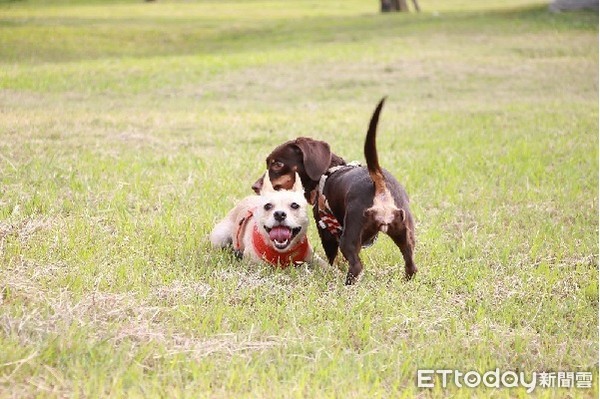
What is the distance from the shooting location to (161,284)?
18.8 feet

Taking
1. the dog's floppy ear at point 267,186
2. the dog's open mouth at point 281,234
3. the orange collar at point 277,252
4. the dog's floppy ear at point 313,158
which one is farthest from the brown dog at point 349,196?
the dog's open mouth at point 281,234

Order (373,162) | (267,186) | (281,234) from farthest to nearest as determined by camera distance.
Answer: (267,186) → (281,234) → (373,162)

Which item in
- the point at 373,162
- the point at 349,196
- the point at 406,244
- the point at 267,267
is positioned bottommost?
the point at 267,267

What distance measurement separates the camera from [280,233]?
19.9 ft

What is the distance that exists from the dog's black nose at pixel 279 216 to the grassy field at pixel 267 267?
1.21 ft

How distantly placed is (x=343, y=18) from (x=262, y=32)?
5889mm

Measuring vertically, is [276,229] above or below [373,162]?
below

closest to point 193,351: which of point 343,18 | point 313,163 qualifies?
point 313,163

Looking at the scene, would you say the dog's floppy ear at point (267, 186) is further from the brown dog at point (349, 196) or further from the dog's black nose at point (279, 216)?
the dog's black nose at point (279, 216)

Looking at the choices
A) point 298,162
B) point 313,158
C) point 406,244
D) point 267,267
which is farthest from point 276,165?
point 406,244

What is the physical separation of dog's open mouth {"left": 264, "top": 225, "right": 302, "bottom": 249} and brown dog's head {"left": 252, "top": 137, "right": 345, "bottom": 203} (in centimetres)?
54

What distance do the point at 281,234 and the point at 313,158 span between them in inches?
30.8

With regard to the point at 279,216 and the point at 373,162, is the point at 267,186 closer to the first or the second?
the point at 279,216

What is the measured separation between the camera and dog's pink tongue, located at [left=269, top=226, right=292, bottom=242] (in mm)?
6070
